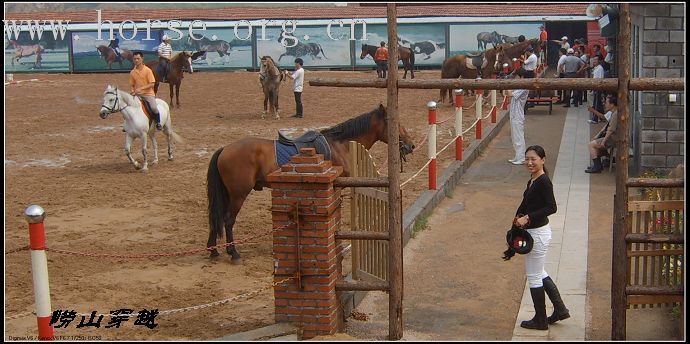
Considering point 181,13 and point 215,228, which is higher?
point 181,13

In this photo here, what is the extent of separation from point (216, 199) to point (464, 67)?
56.7ft

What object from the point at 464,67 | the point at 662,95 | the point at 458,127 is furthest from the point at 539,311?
the point at 464,67

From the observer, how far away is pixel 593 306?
352 inches

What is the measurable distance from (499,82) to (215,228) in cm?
422

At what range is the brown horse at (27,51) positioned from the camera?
4280 centimetres

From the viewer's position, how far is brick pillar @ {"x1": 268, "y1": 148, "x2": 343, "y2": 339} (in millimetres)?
7828

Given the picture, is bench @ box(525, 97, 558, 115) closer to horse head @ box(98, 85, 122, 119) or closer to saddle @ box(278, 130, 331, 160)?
horse head @ box(98, 85, 122, 119)

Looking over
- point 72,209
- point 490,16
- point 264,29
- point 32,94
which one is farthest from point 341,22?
point 72,209

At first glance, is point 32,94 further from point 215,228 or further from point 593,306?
point 593,306

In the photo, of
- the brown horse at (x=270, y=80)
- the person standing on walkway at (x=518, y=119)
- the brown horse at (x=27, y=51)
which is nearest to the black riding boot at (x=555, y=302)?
the person standing on walkway at (x=518, y=119)

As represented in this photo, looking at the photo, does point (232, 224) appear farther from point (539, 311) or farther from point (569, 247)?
point (539, 311)

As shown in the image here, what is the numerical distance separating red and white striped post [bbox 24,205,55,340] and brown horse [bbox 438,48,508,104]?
20.8m

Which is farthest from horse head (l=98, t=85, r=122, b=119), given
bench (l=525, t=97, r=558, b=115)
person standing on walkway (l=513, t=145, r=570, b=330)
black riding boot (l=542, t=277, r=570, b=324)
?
bench (l=525, t=97, r=558, b=115)

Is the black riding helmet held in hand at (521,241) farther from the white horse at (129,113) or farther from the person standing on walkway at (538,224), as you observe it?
the white horse at (129,113)
